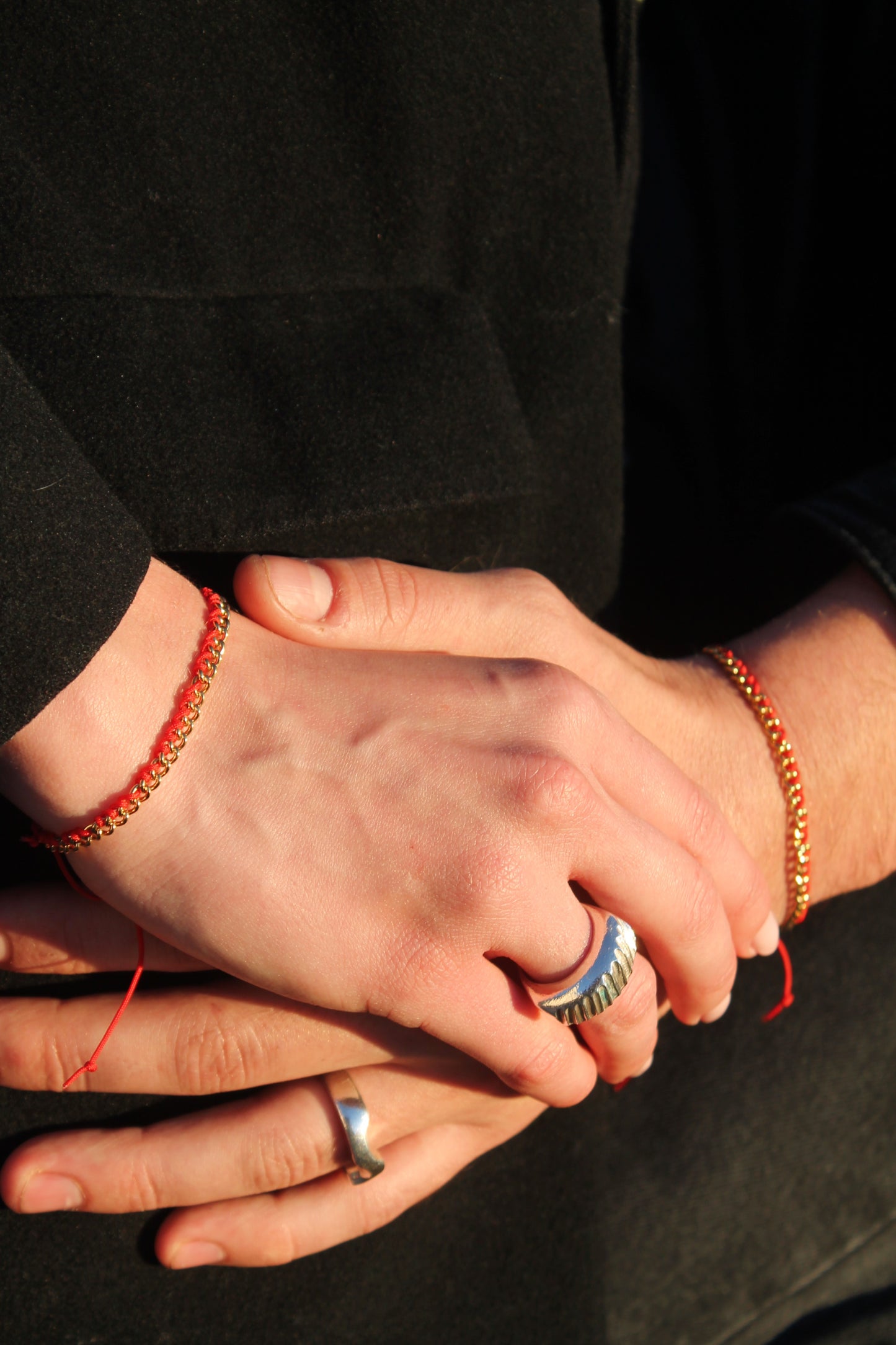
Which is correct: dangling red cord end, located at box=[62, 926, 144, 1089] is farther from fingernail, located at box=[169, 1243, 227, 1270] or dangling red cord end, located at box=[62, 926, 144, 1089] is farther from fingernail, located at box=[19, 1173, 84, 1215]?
fingernail, located at box=[169, 1243, 227, 1270]

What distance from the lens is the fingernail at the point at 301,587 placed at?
820 mm

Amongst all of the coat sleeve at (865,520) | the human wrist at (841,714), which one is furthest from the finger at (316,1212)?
the coat sleeve at (865,520)

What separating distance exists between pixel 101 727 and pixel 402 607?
0.28 meters

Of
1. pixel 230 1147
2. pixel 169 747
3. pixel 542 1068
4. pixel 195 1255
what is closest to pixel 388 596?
pixel 169 747

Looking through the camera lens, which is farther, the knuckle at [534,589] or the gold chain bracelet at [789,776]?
the gold chain bracelet at [789,776]

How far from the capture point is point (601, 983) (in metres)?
0.84

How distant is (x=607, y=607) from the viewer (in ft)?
4.16

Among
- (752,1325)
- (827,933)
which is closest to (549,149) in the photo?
(827,933)

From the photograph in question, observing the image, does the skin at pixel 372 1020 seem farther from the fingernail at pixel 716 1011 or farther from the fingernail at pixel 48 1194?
the fingernail at pixel 716 1011

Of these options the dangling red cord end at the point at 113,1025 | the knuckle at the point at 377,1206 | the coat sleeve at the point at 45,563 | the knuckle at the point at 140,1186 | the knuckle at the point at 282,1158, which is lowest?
the knuckle at the point at 377,1206

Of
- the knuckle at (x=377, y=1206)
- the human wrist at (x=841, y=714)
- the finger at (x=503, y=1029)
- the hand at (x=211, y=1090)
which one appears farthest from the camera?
the human wrist at (x=841, y=714)

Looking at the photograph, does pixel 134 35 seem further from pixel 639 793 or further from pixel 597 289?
pixel 639 793

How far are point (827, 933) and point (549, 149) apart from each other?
3.53 ft

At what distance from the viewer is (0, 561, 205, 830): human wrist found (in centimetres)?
73
